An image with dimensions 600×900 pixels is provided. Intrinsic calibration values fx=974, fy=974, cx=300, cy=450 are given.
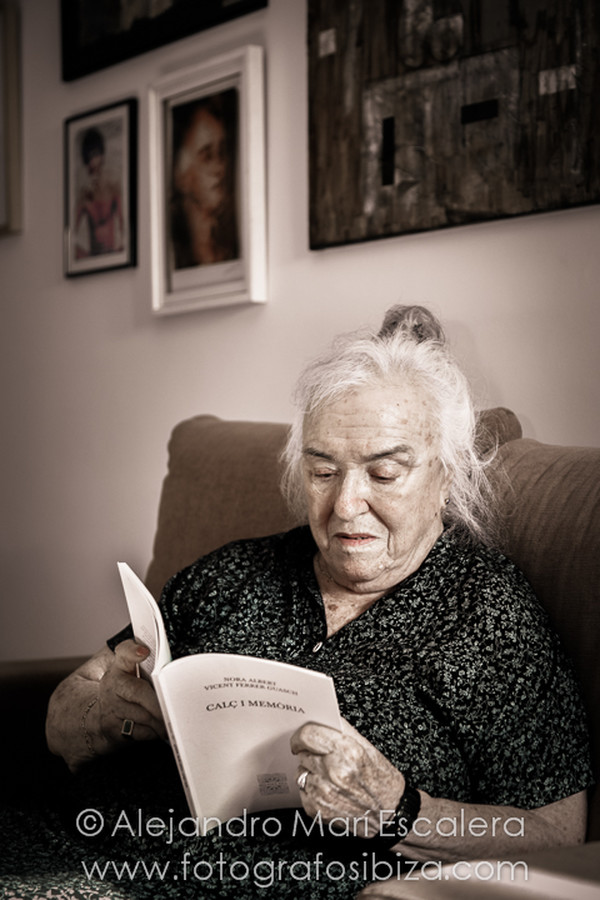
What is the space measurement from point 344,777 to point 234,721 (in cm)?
14

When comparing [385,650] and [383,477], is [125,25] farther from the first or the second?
[385,650]

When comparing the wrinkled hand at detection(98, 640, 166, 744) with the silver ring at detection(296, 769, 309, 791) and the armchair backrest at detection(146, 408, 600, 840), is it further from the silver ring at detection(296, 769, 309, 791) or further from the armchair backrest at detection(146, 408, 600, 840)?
the armchair backrest at detection(146, 408, 600, 840)

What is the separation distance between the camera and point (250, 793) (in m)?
1.13

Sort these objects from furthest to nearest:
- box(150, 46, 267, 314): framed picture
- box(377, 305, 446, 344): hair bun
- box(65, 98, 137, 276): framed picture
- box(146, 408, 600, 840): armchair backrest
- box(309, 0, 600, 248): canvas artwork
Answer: box(65, 98, 137, 276): framed picture → box(150, 46, 267, 314): framed picture → box(309, 0, 600, 248): canvas artwork → box(377, 305, 446, 344): hair bun → box(146, 408, 600, 840): armchair backrest

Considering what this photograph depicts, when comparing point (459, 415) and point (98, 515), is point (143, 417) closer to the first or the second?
point (98, 515)

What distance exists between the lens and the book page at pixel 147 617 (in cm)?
118

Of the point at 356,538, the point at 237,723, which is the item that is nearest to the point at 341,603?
the point at 356,538

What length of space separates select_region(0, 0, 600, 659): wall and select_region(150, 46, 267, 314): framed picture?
1.8 inches

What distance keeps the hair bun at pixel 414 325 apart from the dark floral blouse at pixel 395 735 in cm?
34

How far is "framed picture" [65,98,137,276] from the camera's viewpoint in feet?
8.79

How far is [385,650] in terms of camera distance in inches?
51.6

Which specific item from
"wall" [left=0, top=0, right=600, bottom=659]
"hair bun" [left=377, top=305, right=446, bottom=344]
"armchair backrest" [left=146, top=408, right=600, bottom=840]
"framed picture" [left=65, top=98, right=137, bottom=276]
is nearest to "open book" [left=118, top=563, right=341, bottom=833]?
"armchair backrest" [left=146, top=408, right=600, bottom=840]

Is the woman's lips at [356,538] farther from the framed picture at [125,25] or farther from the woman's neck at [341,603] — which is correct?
the framed picture at [125,25]

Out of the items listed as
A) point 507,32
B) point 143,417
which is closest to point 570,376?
point 507,32
